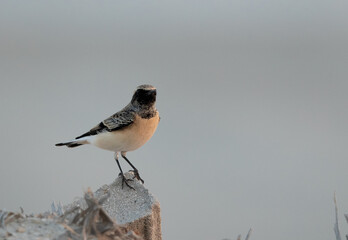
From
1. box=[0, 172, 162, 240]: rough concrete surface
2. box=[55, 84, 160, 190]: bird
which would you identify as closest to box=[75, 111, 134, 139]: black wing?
box=[55, 84, 160, 190]: bird

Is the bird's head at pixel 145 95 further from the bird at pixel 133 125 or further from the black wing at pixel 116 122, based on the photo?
the black wing at pixel 116 122

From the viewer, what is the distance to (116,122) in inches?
218

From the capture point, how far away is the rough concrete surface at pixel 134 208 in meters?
4.24

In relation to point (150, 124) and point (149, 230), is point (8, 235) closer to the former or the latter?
point (149, 230)

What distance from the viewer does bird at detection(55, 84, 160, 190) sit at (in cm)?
538

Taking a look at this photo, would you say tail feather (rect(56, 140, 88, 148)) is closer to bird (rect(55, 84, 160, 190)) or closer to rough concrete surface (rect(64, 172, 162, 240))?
bird (rect(55, 84, 160, 190))

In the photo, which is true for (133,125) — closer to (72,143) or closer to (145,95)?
(145,95)

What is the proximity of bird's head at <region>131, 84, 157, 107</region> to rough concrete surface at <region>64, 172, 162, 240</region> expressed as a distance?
2.82ft

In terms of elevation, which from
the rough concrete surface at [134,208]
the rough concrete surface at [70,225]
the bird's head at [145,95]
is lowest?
the rough concrete surface at [134,208]

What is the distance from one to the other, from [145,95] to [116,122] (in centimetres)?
Answer: 45

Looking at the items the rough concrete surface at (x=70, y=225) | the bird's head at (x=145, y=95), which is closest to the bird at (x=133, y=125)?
the bird's head at (x=145, y=95)

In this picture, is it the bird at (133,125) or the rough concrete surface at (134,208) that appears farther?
the bird at (133,125)

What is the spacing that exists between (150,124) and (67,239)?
2768 millimetres

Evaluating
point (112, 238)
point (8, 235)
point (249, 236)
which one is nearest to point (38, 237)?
point (8, 235)
